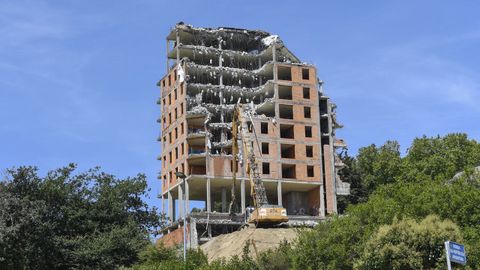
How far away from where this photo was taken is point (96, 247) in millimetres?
84188

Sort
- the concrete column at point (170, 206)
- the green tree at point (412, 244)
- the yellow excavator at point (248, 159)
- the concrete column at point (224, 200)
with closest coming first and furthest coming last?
the green tree at point (412, 244), the yellow excavator at point (248, 159), the concrete column at point (224, 200), the concrete column at point (170, 206)

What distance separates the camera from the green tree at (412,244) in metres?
50.3

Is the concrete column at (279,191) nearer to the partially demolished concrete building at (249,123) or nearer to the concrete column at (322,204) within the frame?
the partially demolished concrete building at (249,123)

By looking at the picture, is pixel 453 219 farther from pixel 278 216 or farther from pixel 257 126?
pixel 257 126

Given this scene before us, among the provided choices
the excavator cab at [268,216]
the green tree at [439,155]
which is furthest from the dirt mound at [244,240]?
the green tree at [439,155]

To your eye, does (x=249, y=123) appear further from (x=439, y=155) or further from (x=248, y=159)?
(x=439, y=155)

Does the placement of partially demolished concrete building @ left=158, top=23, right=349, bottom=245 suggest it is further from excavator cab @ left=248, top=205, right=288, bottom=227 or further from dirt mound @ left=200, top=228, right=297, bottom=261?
dirt mound @ left=200, top=228, right=297, bottom=261

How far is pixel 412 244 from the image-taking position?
51031 mm

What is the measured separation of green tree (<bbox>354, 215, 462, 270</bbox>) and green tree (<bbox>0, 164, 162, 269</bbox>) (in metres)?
37.4

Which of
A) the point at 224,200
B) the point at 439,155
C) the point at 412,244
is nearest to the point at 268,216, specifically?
the point at 224,200

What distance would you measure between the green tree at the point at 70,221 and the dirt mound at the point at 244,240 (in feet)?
24.7

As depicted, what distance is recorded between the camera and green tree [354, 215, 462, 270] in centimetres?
5031

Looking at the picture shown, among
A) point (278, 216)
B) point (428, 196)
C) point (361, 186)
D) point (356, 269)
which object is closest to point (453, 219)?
point (428, 196)

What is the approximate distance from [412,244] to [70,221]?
4665cm
